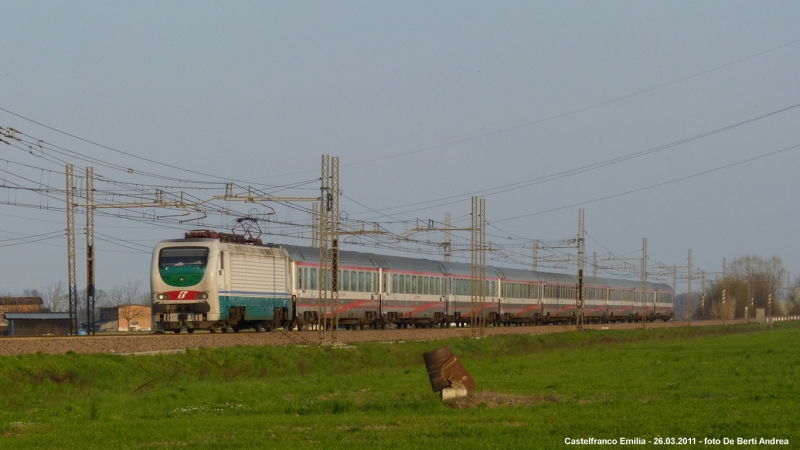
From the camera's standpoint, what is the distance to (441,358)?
72.3ft

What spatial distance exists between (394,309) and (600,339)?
14342mm

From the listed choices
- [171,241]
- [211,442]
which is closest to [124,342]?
[171,241]

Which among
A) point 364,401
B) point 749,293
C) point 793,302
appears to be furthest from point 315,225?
point 793,302

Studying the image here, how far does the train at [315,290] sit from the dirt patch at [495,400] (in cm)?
1788

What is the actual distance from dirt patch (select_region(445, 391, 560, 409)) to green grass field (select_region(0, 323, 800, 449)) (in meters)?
Result: 0.06

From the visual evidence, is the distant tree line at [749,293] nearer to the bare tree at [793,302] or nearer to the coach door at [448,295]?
the bare tree at [793,302]

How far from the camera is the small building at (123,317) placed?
93.4 m

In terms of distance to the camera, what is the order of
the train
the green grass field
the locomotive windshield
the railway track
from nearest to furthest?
the green grass field
the railway track
the locomotive windshield
the train

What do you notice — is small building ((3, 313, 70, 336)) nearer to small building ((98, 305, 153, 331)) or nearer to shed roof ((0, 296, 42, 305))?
small building ((98, 305, 153, 331))

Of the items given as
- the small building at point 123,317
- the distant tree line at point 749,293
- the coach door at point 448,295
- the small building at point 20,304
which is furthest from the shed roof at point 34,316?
the distant tree line at point 749,293

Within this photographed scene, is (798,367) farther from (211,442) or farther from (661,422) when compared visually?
(211,442)

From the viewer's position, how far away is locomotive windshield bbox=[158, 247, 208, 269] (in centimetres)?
3938

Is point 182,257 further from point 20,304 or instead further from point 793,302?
point 793,302

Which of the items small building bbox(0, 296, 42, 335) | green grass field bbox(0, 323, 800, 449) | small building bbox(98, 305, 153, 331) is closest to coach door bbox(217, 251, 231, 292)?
green grass field bbox(0, 323, 800, 449)
